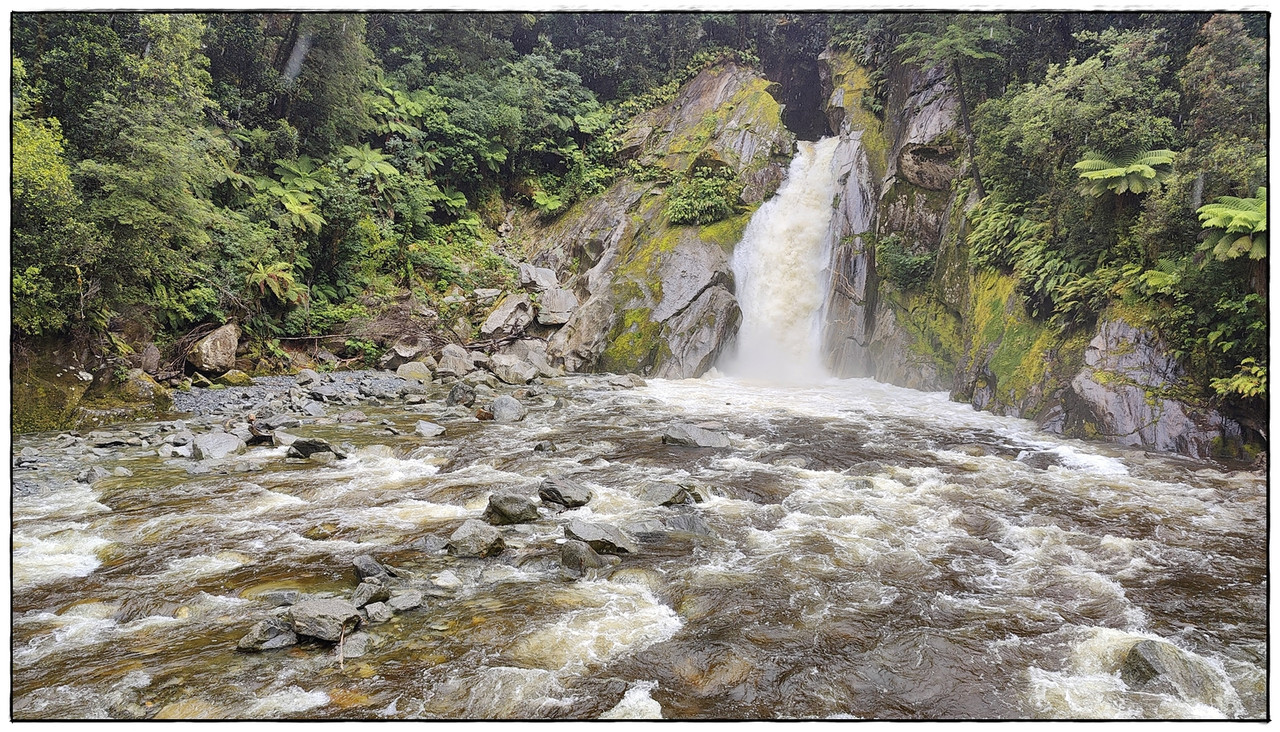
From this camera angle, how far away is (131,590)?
5.37 metres

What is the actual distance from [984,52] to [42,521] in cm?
2013

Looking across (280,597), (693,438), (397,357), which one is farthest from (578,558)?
(397,357)

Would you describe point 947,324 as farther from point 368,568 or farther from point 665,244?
point 368,568

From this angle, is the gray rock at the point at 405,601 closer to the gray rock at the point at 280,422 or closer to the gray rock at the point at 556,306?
the gray rock at the point at 280,422

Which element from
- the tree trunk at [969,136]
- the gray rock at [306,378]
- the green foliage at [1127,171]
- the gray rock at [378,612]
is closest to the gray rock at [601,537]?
the gray rock at [378,612]

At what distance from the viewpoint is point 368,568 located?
18.5 ft

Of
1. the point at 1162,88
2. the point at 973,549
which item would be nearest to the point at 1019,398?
the point at 1162,88

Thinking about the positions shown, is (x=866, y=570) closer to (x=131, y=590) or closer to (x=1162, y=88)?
(x=131, y=590)

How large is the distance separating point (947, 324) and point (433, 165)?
66.2 feet

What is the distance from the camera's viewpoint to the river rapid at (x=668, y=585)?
4031 mm

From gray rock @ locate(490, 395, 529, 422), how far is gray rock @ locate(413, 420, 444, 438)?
151 cm

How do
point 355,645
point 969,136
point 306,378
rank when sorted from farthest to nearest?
point 306,378
point 969,136
point 355,645

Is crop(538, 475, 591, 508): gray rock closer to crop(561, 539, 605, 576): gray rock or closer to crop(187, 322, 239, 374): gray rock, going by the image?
crop(561, 539, 605, 576): gray rock

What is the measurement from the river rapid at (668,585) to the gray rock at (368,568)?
148 millimetres
